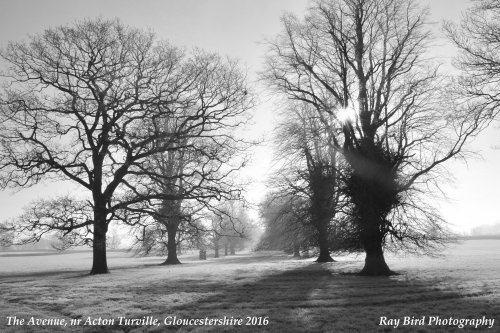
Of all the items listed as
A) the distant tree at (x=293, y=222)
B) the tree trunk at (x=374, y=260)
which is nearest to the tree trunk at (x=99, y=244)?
the distant tree at (x=293, y=222)

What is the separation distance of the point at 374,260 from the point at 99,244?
1593 cm

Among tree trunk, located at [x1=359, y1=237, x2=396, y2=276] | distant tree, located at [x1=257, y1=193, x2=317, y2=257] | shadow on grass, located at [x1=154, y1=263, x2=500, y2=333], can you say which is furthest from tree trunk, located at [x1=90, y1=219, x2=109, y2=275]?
tree trunk, located at [x1=359, y1=237, x2=396, y2=276]

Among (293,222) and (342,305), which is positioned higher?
(293,222)

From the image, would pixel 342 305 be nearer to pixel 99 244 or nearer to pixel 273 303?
pixel 273 303

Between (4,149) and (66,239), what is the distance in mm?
5988

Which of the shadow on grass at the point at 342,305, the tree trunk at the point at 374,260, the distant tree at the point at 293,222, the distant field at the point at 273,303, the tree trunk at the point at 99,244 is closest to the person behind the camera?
the shadow on grass at the point at 342,305

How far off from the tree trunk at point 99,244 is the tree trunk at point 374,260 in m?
15.1

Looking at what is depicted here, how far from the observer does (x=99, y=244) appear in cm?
2345

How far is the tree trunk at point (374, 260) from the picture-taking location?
66.9 ft

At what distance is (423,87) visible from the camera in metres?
20.6

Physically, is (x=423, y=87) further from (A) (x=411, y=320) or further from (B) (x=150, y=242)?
(B) (x=150, y=242)

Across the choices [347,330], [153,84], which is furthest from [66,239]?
[347,330]

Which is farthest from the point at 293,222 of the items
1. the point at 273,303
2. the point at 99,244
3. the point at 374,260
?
the point at 273,303

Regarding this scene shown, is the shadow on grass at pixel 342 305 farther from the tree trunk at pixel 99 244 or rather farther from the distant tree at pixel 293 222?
the tree trunk at pixel 99 244
